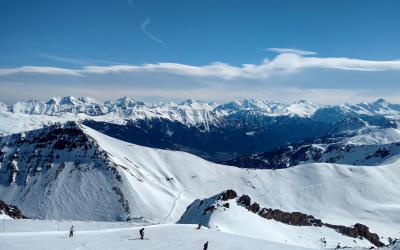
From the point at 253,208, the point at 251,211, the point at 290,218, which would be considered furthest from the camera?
the point at 290,218

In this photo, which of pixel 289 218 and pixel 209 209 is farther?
pixel 289 218

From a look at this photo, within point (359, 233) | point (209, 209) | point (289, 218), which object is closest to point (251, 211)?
point (289, 218)

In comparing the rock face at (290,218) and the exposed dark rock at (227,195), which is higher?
the exposed dark rock at (227,195)

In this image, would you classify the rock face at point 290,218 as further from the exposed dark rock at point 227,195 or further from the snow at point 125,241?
the snow at point 125,241

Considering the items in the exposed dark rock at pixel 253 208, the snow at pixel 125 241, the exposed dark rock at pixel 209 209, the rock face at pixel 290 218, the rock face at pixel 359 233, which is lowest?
the rock face at pixel 359 233

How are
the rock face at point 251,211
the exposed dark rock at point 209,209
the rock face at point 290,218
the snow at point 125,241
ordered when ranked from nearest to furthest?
the snow at point 125,241
the exposed dark rock at point 209,209
the rock face at point 251,211
the rock face at point 290,218

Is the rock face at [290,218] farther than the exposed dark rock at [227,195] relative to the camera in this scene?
Yes

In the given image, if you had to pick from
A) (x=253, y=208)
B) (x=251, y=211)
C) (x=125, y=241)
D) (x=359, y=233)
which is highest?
(x=125, y=241)

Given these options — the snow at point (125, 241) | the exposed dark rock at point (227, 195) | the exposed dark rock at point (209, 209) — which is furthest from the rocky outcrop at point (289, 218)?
the snow at point (125, 241)

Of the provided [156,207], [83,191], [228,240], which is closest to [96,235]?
[228,240]

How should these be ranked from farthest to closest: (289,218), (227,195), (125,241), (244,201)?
(289,218) → (244,201) → (227,195) → (125,241)

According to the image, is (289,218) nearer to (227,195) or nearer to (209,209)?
(227,195)

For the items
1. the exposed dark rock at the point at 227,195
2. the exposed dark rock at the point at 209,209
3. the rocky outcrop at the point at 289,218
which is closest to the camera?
the exposed dark rock at the point at 209,209

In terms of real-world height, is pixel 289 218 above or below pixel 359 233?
above
